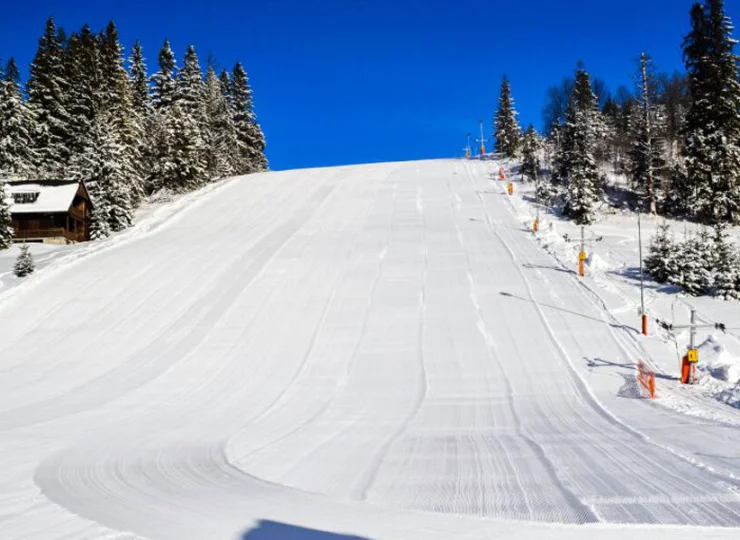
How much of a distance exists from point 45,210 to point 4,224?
10.9ft

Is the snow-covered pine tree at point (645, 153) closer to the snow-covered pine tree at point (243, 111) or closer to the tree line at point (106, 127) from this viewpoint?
the tree line at point (106, 127)

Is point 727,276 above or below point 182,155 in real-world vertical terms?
below

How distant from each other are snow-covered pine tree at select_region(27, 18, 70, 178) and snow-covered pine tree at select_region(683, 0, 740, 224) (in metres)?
46.8

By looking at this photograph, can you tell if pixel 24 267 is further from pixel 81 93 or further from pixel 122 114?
pixel 81 93

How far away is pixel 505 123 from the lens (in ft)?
249

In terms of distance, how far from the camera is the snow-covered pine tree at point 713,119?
35.2 m

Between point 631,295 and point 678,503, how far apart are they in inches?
640

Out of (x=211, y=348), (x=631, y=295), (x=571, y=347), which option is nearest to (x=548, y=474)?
(x=571, y=347)

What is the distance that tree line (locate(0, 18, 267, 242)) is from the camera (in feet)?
125

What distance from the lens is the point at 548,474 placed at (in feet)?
21.1

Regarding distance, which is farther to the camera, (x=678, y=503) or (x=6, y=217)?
(x=6, y=217)

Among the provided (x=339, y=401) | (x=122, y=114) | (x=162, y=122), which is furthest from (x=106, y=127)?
(x=339, y=401)

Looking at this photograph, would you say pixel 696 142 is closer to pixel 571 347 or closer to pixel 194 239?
pixel 571 347

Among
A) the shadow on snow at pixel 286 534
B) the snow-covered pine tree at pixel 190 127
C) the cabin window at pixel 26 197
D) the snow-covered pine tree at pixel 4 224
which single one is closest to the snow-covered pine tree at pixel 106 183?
the cabin window at pixel 26 197
